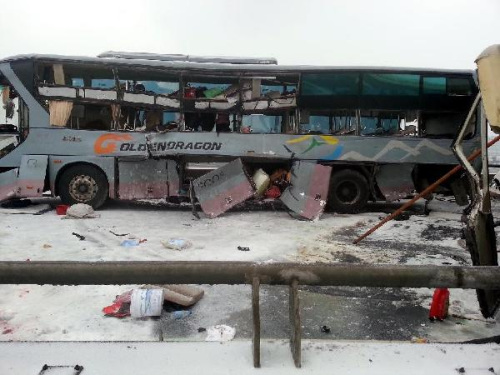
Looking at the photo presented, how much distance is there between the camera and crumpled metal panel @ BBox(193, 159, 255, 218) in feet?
28.4

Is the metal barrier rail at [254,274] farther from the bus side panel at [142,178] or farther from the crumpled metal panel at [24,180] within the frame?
the crumpled metal panel at [24,180]

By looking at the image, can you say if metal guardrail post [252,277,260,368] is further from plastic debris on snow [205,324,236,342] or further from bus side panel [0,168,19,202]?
bus side panel [0,168,19,202]

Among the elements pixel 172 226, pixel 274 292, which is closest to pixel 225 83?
pixel 172 226

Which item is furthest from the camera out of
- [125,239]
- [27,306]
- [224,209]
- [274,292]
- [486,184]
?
[224,209]

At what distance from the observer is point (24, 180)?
8.52 meters

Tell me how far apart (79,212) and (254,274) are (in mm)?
7325

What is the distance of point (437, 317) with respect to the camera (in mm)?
3604

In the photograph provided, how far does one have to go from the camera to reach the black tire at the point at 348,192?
9.10m

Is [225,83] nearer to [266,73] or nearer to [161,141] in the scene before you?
[266,73]

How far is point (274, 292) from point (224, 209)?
451 cm

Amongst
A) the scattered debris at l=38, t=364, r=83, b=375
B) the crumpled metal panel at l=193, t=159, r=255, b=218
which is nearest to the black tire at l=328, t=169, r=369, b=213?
the crumpled metal panel at l=193, t=159, r=255, b=218

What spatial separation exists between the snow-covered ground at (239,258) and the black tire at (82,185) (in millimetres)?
481

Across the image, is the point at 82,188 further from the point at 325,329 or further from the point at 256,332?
the point at 256,332

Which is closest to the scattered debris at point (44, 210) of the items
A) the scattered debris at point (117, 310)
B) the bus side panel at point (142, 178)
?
the bus side panel at point (142, 178)
